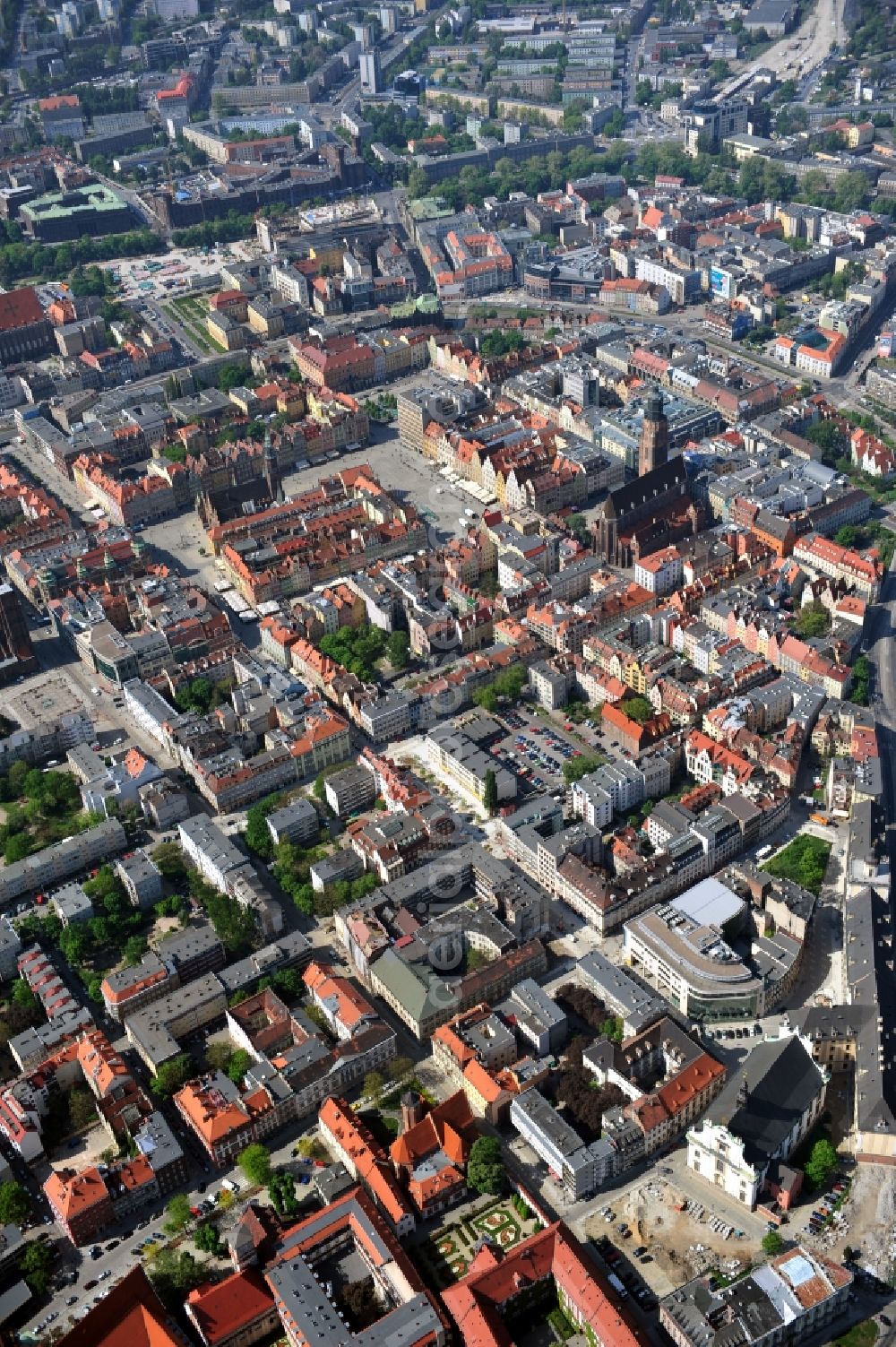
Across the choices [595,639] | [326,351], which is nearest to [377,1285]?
[595,639]

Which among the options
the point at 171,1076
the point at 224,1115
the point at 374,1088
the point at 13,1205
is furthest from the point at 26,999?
the point at 374,1088

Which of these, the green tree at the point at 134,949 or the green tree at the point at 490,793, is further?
the green tree at the point at 490,793

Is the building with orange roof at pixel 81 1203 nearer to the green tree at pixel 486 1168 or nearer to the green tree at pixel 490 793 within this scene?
the green tree at pixel 486 1168

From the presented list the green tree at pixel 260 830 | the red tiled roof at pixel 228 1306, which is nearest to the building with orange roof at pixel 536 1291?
the red tiled roof at pixel 228 1306

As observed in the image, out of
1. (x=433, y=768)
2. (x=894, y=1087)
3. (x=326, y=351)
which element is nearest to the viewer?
(x=894, y=1087)

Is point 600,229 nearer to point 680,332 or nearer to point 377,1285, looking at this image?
point 680,332

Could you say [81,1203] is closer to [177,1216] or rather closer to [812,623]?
[177,1216]

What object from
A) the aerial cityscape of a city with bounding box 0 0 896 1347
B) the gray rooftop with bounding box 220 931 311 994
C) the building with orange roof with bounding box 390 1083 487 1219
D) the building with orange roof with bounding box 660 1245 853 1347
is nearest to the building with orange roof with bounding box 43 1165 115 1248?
the aerial cityscape of a city with bounding box 0 0 896 1347
